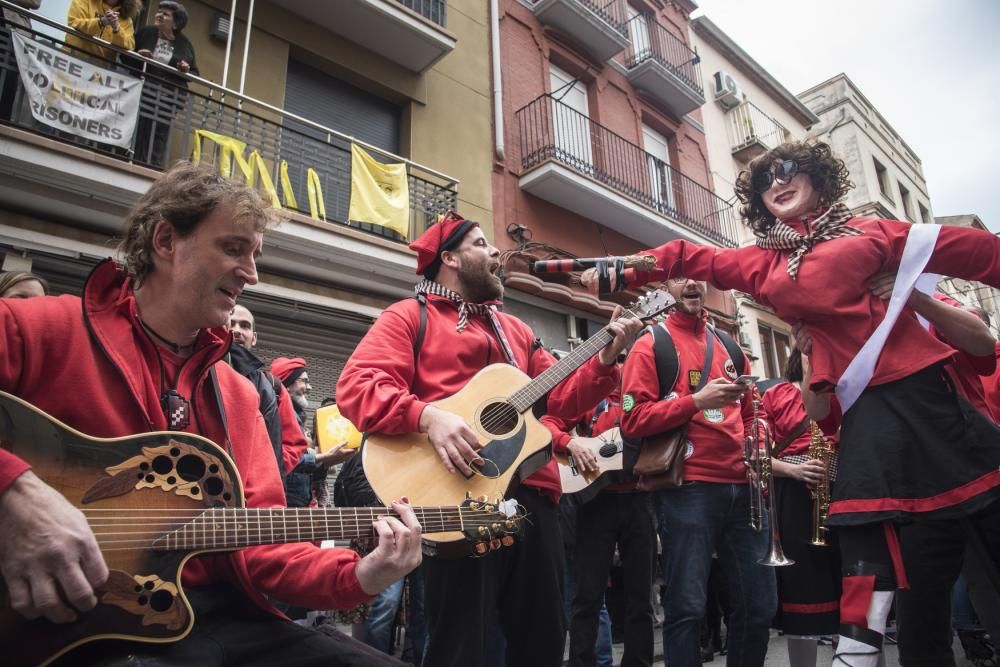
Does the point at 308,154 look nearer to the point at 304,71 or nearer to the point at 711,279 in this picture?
the point at 304,71

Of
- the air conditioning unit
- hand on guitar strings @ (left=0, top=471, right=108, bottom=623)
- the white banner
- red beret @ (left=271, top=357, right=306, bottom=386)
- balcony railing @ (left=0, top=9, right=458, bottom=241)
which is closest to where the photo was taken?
hand on guitar strings @ (left=0, top=471, right=108, bottom=623)

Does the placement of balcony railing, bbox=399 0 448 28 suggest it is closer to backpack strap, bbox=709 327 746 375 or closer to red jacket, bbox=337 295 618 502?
backpack strap, bbox=709 327 746 375

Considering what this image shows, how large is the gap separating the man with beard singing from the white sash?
981 mm

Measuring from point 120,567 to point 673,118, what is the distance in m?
16.1

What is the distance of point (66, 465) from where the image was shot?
4.58 feet

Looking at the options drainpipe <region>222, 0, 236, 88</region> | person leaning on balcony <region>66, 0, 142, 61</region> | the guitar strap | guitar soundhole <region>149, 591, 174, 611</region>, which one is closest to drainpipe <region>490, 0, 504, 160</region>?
drainpipe <region>222, 0, 236, 88</region>

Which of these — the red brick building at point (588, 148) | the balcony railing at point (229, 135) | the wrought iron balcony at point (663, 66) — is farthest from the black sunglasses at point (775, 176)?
the wrought iron balcony at point (663, 66)

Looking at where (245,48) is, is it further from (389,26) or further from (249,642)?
(249,642)

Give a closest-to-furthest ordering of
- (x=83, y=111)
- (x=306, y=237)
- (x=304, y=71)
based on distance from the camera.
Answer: (x=83, y=111), (x=306, y=237), (x=304, y=71)

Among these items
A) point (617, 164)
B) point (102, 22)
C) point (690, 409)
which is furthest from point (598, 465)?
point (617, 164)

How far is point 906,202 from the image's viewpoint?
2416 centimetres

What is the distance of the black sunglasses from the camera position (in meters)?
2.81

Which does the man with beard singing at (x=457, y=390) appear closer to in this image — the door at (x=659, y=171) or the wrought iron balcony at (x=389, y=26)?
the wrought iron balcony at (x=389, y=26)

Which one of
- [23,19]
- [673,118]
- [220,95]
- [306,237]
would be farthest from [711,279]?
[673,118]
